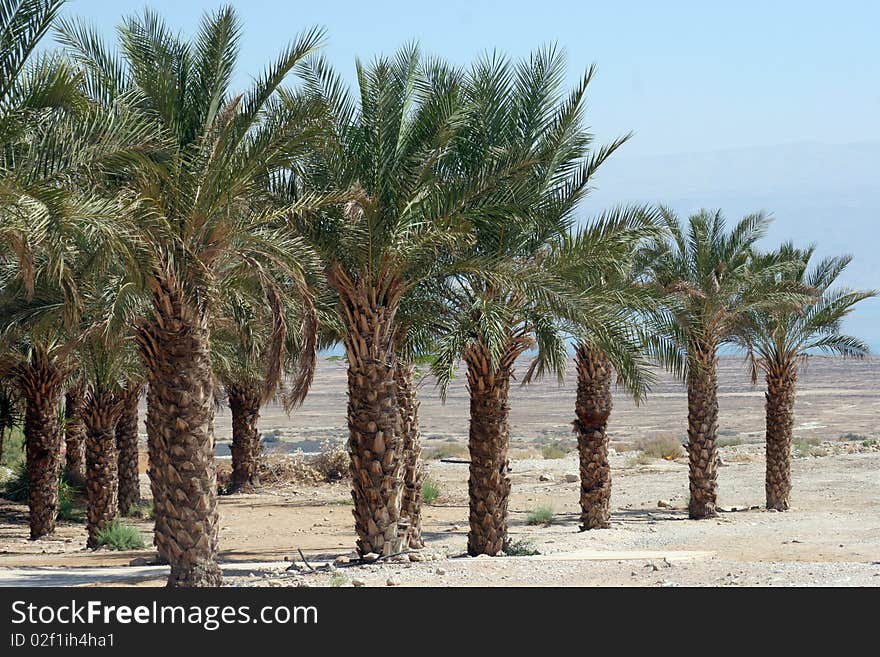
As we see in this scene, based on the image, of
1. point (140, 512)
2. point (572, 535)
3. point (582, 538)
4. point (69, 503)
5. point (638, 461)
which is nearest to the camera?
point (582, 538)

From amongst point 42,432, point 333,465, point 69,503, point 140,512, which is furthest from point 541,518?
point 333,465

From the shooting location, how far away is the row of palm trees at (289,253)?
36.8ft

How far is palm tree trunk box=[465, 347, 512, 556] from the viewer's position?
17.2 meters

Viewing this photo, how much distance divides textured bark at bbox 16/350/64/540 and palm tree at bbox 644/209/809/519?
Result: 1215 cm

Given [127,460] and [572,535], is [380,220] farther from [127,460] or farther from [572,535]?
[127,460]

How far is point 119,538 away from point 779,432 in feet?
50.4

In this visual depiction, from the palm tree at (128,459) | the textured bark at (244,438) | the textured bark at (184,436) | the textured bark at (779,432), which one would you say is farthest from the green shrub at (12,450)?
the textured bark at (184,436)

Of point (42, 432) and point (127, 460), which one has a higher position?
point (42, 432)

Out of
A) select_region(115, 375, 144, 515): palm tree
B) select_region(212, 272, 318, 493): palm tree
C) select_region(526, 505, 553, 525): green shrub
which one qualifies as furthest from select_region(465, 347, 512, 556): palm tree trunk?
select_region(115, 375, 144, 515): palm tree

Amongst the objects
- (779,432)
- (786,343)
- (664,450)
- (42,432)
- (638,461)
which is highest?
(786,343)

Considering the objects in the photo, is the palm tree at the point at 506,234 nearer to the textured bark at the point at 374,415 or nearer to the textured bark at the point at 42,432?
the textured bark at the point at 374,415

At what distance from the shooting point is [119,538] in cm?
2030

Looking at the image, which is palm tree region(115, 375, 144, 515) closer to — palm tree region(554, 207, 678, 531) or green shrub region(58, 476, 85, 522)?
green shrub region(58, 476, 85, 522)

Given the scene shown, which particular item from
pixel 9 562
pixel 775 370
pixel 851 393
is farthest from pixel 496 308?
pixel 851 393
